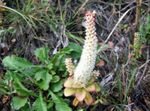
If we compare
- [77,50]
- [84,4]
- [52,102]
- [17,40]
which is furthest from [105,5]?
[52,102]

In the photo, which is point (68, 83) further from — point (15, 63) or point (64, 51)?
point (15, 63)

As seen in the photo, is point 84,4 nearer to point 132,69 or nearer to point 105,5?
point 105,5

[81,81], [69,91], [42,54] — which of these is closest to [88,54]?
[81,81]

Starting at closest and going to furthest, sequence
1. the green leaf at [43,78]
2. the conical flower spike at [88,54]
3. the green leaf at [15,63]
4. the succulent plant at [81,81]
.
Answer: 1. the conical flower spike at [88,54]
2. the succulent plant at [81,81]
3. the green leaf at [43,78]
4. the green leaf at [15,63]

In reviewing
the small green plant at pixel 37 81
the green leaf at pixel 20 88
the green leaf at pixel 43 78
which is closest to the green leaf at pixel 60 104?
the small green plant at pixel 37 81

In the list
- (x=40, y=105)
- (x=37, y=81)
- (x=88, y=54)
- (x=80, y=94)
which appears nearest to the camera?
(x=88, y=54)

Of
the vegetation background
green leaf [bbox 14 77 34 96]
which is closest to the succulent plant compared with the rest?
the vegetation background

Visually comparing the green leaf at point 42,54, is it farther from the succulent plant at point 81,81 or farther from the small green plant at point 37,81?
the succulent plant at point 81,81
